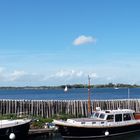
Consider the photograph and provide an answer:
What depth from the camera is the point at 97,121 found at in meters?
37.7

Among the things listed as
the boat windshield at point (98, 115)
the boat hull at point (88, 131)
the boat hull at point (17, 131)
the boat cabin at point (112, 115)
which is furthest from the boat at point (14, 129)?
the boat cabin at point (112, 115)

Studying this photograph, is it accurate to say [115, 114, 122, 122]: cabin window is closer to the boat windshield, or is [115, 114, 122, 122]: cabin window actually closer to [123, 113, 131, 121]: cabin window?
[123, 113, 131, 121]: cabin window

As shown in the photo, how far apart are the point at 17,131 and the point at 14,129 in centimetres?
37

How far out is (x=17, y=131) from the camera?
3559 cm

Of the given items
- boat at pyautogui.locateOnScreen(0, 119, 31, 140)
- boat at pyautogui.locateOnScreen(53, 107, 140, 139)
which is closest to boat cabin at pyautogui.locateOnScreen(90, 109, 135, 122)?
boat at pyautogui.locateOnScreen(53, 107, 140, 139)

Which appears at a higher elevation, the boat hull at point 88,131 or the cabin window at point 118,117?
the cabin window at point 118,117

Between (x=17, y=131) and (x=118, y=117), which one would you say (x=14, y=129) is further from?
(x=118, y=117)

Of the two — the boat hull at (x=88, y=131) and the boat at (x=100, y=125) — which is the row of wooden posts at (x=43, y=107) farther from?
the boat hull at (x=88, y=131)

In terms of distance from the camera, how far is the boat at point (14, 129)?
34781 mm

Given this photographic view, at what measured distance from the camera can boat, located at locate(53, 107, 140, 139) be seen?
3684 centimetres

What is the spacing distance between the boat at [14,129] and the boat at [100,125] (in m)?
2.78

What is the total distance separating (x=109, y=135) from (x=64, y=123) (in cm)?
473

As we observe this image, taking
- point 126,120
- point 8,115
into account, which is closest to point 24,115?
point 8,115

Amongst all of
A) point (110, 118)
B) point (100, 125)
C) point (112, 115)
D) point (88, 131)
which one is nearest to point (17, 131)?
point (88, 131)
